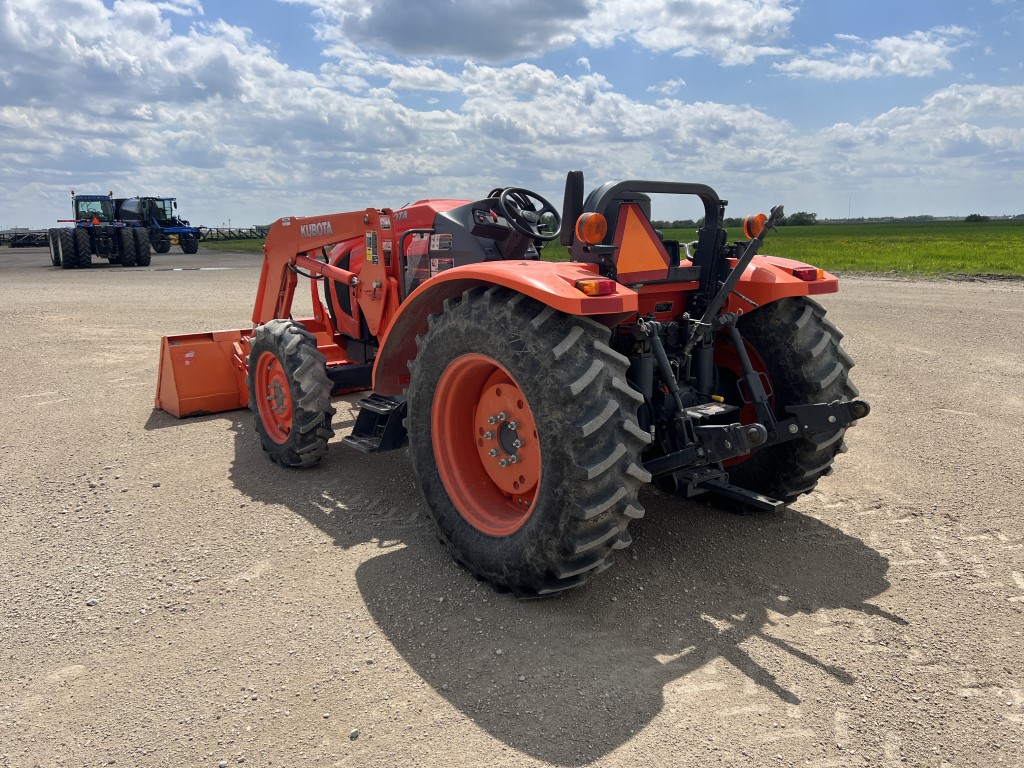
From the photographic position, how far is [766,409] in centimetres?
370

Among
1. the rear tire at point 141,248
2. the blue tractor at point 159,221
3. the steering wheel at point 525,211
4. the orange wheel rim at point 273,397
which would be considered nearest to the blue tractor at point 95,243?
the rear tire at point 141,248

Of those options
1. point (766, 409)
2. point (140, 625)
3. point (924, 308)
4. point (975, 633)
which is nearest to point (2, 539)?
point (140, 625)

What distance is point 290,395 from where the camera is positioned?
5324 mm

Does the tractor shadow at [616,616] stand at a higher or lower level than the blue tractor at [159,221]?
lower

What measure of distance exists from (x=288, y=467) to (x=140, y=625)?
6.93ft

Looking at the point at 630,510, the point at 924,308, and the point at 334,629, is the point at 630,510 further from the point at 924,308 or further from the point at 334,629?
the point at 924,308

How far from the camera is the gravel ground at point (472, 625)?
8.68 ft

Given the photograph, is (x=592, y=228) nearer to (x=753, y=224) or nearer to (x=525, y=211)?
(x=753, y=224)

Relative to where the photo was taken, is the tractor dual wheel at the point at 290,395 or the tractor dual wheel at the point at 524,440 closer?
the tractor dual wheel at the point at 524,440

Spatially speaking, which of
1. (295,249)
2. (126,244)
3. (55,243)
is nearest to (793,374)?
(295,249)

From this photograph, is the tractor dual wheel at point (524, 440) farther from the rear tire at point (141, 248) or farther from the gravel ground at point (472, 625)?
the rear tire at point (141, 248)

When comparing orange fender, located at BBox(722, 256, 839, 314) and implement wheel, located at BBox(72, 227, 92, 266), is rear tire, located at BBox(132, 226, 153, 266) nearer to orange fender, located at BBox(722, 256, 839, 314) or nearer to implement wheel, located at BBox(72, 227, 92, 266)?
implement wheel, located at BBox(72, 227, 92, 266)

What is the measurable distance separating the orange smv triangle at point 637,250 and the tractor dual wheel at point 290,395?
95.6 inches

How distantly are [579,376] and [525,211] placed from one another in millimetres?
2431
